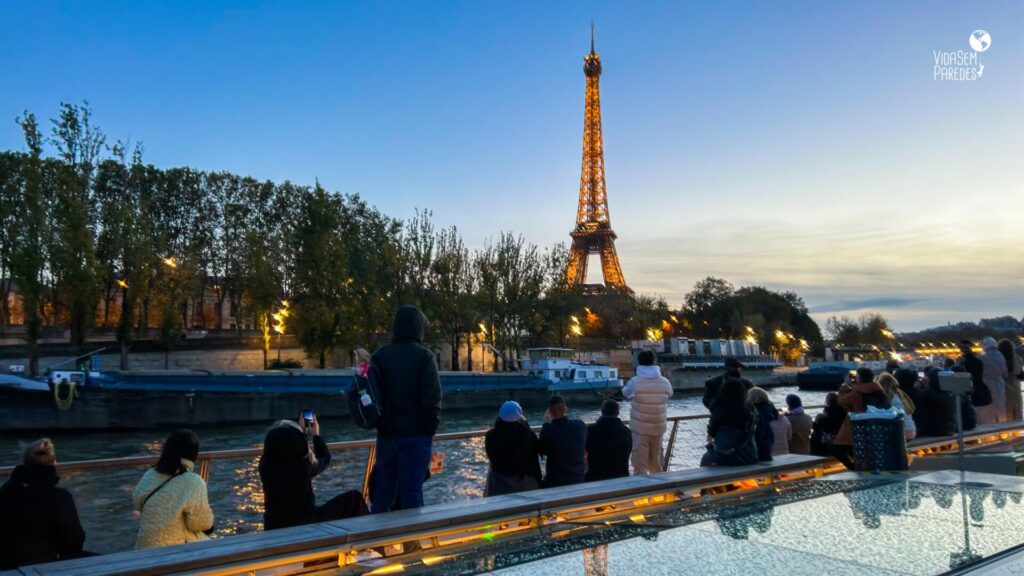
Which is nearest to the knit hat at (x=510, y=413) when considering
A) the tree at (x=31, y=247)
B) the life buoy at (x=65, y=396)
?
the life buoy at (x=65, y=396)

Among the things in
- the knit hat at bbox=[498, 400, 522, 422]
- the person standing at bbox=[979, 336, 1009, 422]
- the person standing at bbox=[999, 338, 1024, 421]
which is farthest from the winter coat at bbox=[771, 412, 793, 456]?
the person standing at bbox=[999, 338, 1024, 421]

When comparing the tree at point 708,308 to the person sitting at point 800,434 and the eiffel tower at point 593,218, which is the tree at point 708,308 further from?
the person sitting at point 800,434

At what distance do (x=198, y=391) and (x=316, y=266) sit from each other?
13.5m

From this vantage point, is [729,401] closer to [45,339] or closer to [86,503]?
[86,503]

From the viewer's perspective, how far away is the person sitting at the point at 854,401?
8.73 meters

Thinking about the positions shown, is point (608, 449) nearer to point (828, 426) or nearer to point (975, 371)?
point (828, 426)

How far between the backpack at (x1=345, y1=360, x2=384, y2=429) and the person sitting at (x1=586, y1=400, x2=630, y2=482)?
9.87 ft

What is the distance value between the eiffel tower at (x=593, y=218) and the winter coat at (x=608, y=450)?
7657 centimetres

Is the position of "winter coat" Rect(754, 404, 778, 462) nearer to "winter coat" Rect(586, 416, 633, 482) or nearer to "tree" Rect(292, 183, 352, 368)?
"winter coat" Rect(586, 416, 633, 482)

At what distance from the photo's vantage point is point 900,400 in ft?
33.0

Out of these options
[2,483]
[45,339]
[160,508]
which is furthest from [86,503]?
[45,339]

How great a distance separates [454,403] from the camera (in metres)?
41.2

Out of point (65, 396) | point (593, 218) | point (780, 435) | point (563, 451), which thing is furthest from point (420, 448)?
point (593, 218)

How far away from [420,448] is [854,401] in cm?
571
